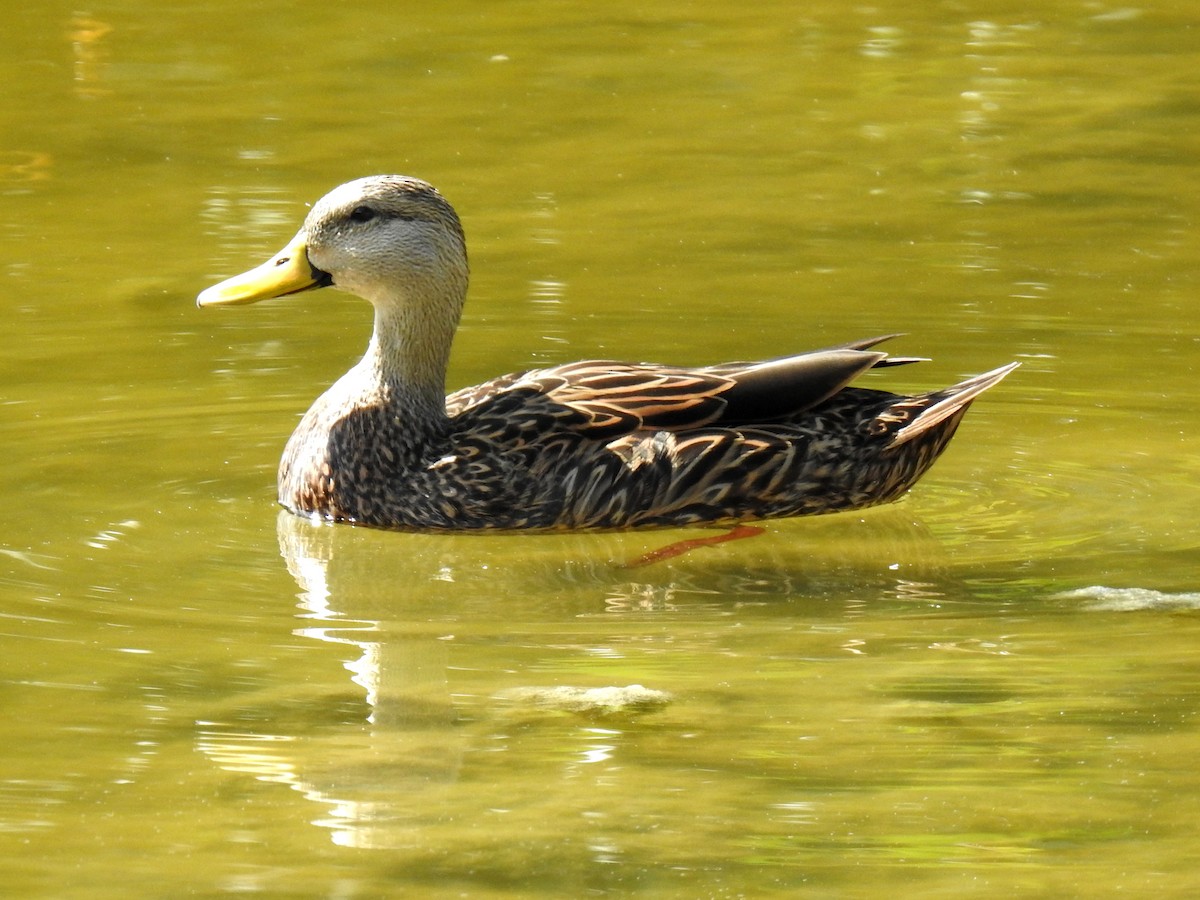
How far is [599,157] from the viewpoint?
46.8 feet

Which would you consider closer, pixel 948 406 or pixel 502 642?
pixel 502 642

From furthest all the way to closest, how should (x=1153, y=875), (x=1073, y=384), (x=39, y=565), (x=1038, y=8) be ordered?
(x=1038, y=8), (x=1073, y=384), (x=39, y=565), (x=1153, y=875)

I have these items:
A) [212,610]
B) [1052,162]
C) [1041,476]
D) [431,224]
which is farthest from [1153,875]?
[1052,162]

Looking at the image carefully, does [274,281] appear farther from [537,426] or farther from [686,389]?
[686,389]

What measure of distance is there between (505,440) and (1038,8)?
10061 mm

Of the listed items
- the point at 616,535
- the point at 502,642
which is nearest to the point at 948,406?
the point at 616,535

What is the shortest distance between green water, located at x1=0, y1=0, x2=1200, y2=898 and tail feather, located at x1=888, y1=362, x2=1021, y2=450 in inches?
12.5

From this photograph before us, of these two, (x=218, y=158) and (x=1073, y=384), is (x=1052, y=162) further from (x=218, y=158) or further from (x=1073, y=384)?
(x=218, y=158)

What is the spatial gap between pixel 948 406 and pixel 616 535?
143 centimetres

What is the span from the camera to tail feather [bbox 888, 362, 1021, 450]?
9086mm

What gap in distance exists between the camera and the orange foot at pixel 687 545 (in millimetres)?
8398

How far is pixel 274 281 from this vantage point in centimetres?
912

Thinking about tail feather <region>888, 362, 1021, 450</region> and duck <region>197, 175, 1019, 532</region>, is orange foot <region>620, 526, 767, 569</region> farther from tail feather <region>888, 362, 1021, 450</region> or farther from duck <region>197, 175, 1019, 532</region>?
tail feather <region>888, 362, 1021, 450</region>

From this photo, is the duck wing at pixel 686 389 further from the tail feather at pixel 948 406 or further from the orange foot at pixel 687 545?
the orange foot at pixel 687 545
